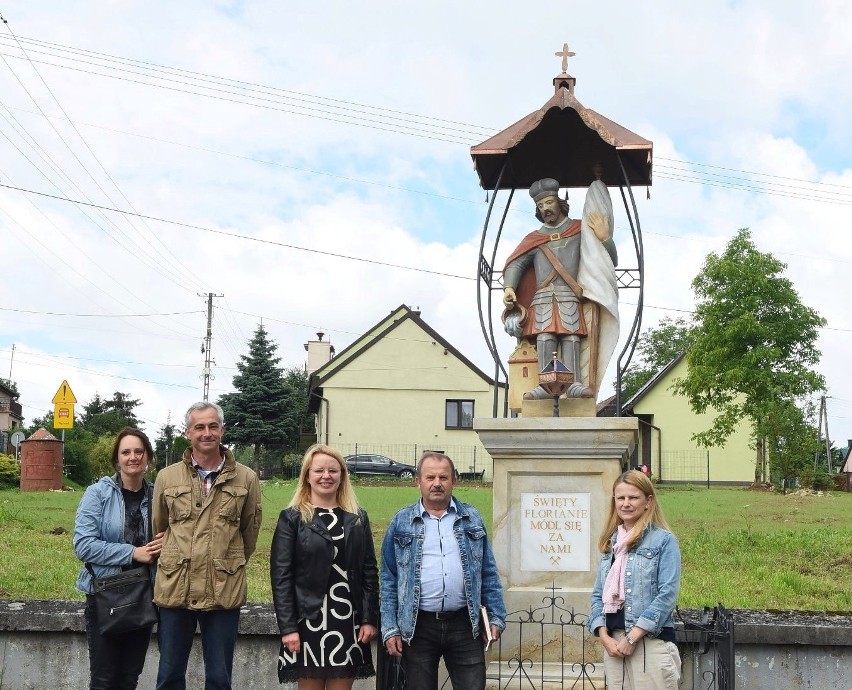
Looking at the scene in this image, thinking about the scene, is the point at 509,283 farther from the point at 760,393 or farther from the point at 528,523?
the point at 760,393

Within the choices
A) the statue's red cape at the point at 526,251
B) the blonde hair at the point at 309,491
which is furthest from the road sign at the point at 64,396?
the blonde hair at the point at 309,491

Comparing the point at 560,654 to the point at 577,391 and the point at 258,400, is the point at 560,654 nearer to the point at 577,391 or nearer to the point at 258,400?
the point at 577,391

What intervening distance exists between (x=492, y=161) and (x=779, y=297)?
94.4 feet

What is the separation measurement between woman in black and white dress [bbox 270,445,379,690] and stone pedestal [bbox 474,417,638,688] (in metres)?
1.70

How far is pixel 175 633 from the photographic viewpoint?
5.13 meters

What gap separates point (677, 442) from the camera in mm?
41156

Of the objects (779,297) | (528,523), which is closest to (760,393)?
(779,297)

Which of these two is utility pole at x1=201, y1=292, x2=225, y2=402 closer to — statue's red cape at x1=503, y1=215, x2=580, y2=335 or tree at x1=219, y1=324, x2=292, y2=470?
tree at x1=219, y1=324, x2=292, y2=470

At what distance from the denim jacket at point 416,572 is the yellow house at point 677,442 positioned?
1408 inches

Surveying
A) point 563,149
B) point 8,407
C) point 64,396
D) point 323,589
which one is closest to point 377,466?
point 64,396

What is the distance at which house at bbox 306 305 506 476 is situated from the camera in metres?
41.2

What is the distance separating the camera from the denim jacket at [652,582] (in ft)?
15.8

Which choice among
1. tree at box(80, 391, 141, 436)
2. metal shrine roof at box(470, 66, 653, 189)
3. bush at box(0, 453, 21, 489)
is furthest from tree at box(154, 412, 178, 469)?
metal shrine roof at box(470, 66, 653, 189)

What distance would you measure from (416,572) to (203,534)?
41.5 inches
